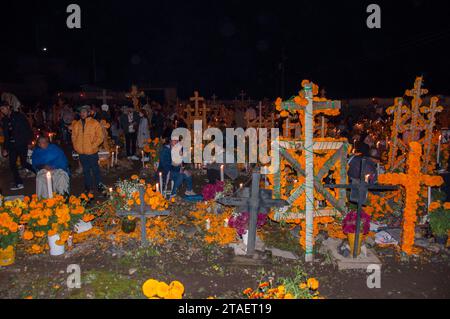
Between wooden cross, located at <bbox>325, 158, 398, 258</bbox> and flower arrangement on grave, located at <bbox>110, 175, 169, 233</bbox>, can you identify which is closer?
wooden cross, located at <bbox>325, 158, 398, 258</bbox>

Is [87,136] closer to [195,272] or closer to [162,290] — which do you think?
[195,272]

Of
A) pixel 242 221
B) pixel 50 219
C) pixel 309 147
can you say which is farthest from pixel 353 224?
pixel 50 219

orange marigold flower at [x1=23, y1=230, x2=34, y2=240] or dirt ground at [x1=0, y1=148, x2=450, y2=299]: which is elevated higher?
orange marigold flower at [x1=23, y1=230, x2=34, y2=240]

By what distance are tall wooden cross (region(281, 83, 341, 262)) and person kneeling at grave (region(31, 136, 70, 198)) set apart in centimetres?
483

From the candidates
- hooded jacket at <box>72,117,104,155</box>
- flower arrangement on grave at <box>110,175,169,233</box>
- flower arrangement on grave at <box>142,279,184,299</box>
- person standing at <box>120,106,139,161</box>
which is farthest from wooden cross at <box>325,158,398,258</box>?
person standing at <box>120,106,139,161</box>

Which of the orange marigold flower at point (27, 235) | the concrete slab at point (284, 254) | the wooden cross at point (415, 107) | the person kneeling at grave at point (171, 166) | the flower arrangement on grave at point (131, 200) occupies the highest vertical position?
the wooden cross at point (415, 107)

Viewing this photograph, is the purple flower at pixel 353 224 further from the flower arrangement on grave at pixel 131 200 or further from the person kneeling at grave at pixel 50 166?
the person kneeling at grave at pixel 50 166

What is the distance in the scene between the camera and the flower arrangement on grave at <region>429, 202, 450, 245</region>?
6.37 m

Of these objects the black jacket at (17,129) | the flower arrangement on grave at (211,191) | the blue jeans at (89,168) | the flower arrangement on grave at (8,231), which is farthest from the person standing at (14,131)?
the flower arrangement on grave at (211,191)

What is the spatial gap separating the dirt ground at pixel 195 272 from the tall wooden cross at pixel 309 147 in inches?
17.3

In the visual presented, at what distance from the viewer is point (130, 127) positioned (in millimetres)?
14883

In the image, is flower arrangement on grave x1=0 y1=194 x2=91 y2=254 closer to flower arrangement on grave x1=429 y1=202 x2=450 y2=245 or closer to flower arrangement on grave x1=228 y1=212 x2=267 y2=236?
flower arrangement on grave x1=228 y1=212 x2=267 y2=236

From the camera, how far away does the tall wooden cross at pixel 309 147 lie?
5969 millimetres

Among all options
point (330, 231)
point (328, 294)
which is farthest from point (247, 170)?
point (328, 294)
